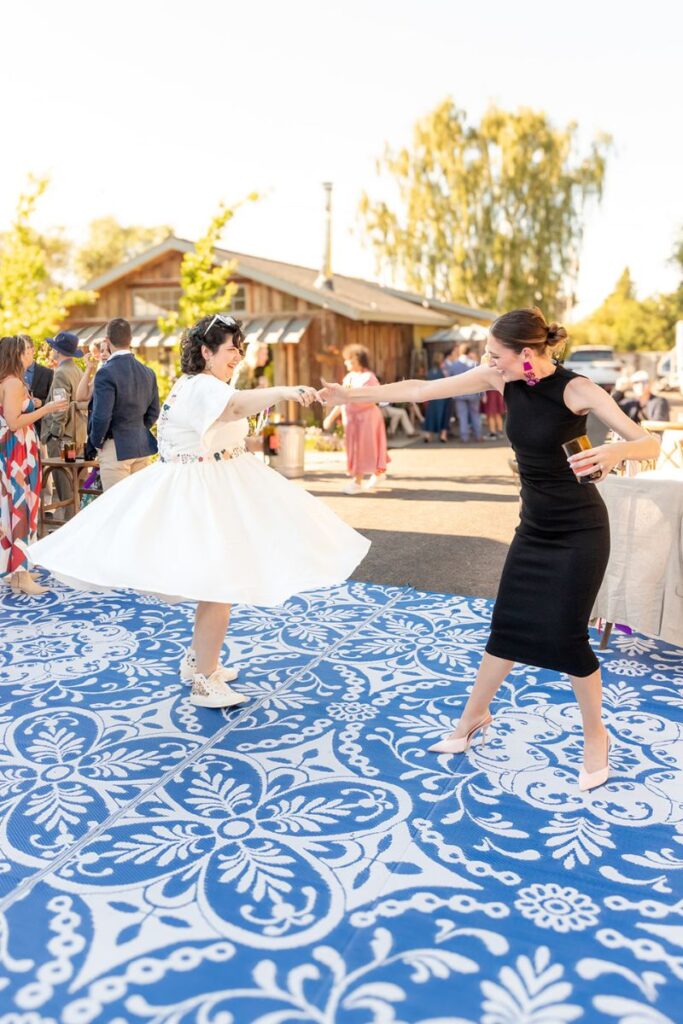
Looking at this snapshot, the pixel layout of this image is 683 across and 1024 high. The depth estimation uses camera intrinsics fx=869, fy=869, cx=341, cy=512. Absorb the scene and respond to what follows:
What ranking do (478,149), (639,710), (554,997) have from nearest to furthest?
(554,997), (639,710), (478,149)

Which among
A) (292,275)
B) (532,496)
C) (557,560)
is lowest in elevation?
(557,560)

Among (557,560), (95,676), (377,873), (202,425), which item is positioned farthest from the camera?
(95,676)

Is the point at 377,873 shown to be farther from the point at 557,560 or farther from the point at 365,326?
the point at 365,326

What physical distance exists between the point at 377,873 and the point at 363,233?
38.8 metres

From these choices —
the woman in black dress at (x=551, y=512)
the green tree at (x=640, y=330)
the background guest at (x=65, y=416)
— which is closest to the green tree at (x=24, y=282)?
the background guest at (x=65, y=416)

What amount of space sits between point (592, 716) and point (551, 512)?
850 mm

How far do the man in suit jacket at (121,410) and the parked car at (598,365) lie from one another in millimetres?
22502

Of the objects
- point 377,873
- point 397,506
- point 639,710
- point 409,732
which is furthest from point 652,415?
point 377,873

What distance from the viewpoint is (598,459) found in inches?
123

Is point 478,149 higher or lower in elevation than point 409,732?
higher

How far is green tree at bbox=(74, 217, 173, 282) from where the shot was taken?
2441 inches

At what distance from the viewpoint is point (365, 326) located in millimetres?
23266

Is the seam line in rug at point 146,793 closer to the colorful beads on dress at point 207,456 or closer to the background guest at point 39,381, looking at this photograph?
the colorful beads on dress at point 207,456

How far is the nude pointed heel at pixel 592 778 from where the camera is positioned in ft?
11.6
